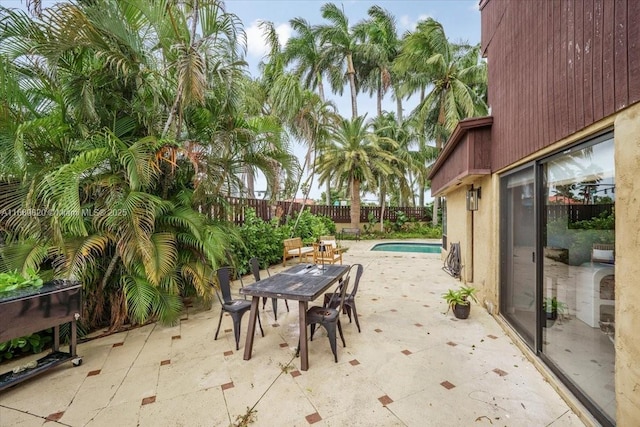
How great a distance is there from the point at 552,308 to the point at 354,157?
36.7 ft

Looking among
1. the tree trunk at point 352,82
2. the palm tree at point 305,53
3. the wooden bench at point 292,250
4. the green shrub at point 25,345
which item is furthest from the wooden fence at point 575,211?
the tree trunk at point 352,82

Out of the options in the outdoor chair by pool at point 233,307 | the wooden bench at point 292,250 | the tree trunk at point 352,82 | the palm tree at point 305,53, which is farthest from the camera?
the tree trunk at point 352,82

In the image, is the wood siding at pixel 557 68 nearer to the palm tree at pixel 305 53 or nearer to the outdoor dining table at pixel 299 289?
the outdoor dining table at pixel 299 289

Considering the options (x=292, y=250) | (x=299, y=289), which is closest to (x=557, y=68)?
(x=299, y=289)

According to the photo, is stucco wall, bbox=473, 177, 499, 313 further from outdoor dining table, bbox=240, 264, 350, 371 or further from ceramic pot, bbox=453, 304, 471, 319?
outdoor dining table, bbox=240, 264, 350, 371

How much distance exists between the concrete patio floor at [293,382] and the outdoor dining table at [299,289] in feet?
0.77

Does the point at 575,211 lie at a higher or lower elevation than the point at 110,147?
lower

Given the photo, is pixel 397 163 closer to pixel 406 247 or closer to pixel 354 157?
pixel 354 157

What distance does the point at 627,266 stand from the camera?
65.7 inches

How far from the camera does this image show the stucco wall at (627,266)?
1604 millimetres

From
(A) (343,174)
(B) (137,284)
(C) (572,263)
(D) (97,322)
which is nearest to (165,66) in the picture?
(B) (137,284)

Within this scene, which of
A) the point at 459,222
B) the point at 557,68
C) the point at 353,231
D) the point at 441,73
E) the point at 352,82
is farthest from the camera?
the point at 352,82

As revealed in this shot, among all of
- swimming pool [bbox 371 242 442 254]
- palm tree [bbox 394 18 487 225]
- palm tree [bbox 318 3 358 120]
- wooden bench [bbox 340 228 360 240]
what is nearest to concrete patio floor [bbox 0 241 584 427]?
swimming pool [bbox 371 242 442 254]

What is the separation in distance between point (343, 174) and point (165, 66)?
10456mm
